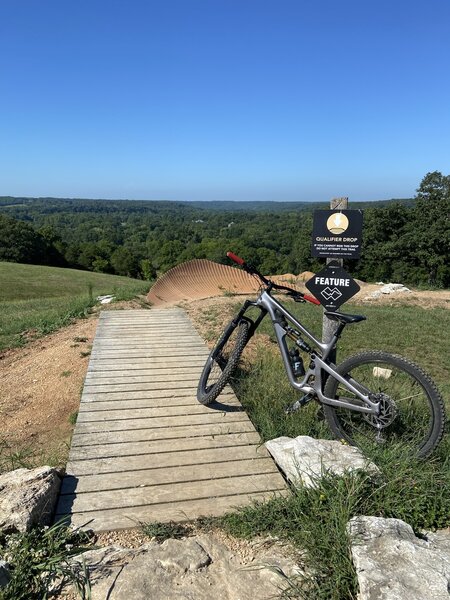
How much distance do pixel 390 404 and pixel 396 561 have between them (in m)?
1.25

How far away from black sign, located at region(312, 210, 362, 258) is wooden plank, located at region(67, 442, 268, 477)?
1499 mm

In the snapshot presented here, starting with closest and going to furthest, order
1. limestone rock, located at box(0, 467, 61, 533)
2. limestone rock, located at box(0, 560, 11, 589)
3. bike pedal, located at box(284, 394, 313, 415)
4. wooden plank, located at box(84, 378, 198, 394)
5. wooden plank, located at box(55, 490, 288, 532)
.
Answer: limestone rock, located at box(0, 560, 11, 589), limestone rock, located at box(0, 467, 61, 533), wooden plank, located at box(55, 490, 288, 532), bike pedal, located at box(284, 394, 313, 415), wooden plank, located at box(84, 378, 198, 394)

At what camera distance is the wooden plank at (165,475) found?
2580 mm

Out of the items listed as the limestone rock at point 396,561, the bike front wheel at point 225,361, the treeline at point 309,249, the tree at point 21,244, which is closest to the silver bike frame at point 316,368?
the bike front wheel at point 225,361

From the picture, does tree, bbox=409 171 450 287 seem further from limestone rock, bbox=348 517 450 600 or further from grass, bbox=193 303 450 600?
limestone rock, bbox=348 517 450 600

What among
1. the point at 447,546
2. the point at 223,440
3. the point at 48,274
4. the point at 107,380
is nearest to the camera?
the point at 447,546

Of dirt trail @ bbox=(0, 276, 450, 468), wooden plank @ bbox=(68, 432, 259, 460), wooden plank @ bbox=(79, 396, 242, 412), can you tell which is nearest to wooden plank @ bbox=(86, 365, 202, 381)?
dirt trail @ bbox=(0, 276, 450, 468)

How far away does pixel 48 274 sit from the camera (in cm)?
2294

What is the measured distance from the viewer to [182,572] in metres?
1.80

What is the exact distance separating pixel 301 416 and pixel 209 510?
46.9 inches

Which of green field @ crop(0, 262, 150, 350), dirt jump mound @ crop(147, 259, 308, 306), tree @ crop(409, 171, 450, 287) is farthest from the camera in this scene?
tree @ crop(409, 171, 450, 287)

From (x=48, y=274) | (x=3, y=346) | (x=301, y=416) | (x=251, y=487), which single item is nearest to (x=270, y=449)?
(x=251, y=487)

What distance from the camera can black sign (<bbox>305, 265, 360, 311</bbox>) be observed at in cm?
330

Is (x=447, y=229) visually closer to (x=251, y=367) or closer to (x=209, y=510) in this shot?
(x=251, y=367)
